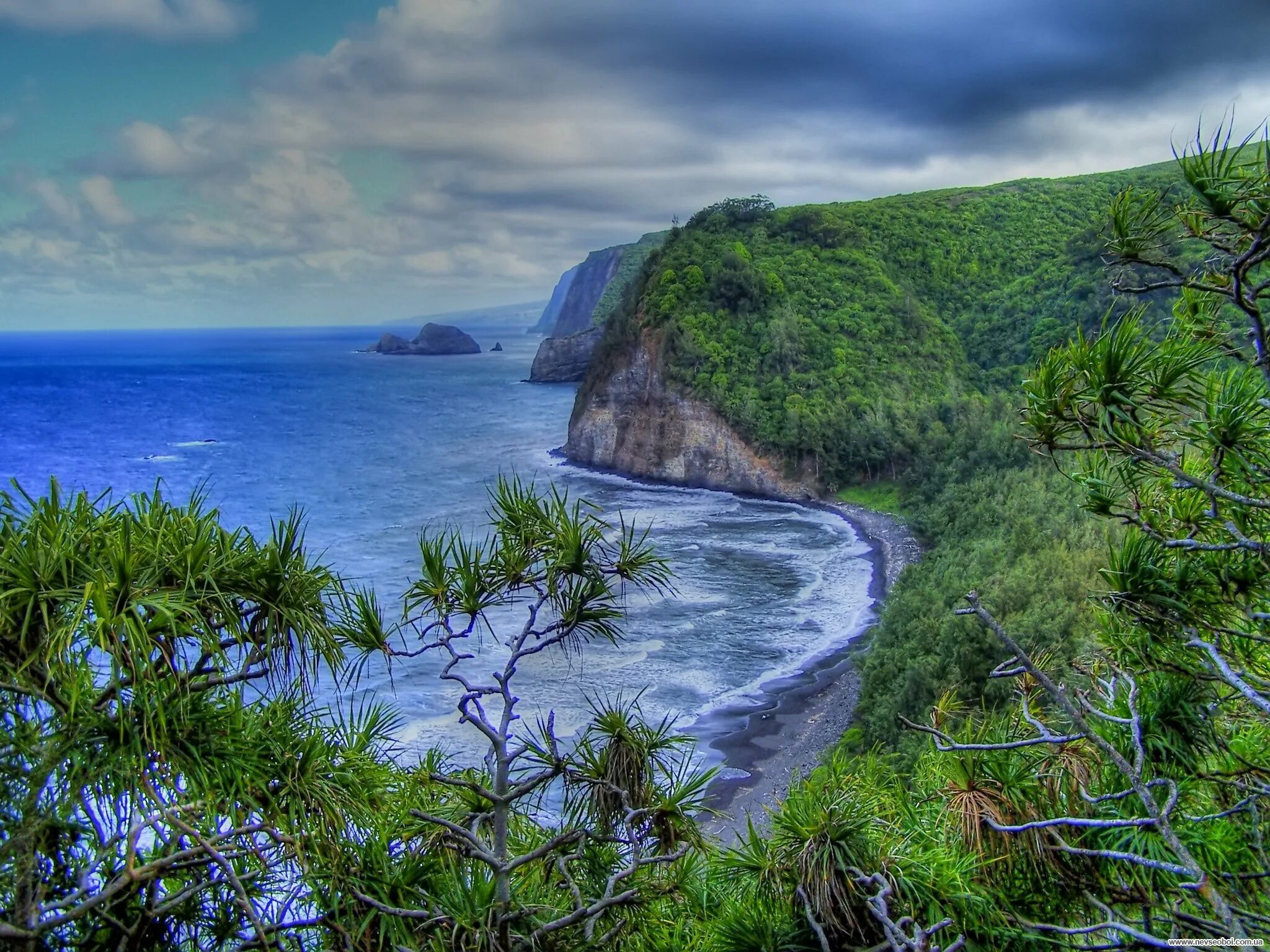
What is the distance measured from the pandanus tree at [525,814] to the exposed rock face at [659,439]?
52.9 metres

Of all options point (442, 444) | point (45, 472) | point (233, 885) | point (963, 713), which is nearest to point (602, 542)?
point (233, 885)

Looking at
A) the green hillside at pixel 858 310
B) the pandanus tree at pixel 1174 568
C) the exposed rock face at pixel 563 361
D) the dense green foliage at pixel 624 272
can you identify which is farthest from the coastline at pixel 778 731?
the dense green foliage at pixel 624 272

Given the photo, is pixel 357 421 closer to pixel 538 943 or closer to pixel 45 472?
pixel 45 472

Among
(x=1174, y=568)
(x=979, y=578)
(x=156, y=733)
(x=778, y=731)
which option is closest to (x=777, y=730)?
(x=778, y=731)

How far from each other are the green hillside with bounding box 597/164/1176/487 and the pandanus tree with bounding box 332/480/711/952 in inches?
2052

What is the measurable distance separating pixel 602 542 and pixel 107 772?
3.09m

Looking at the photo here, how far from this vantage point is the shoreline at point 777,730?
20703 mm

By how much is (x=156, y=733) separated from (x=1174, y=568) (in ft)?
18.6

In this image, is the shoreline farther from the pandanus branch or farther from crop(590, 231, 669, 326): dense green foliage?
crop(590, 231, 669, 326): dense green foliage

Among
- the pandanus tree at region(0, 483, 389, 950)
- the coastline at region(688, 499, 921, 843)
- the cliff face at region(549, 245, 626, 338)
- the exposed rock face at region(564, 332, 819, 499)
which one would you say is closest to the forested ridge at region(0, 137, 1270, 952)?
the pandanus tree at region(0, 483, 389, 950)

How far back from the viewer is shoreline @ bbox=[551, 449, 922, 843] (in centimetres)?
2070

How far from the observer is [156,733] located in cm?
431

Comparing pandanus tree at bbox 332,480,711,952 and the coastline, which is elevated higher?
pandanus tree at bbox 332,480,711,952

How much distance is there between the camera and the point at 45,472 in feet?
205
